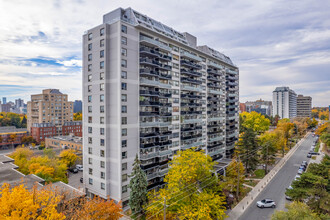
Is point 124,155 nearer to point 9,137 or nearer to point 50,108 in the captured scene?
point 50,108

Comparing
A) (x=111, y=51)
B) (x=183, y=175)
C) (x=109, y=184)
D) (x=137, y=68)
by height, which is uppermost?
(x=111, y=51)

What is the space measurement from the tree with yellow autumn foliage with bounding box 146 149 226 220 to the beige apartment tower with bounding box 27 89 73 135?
89.5 metres

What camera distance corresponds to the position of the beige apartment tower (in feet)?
313

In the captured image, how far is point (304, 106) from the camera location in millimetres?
176875

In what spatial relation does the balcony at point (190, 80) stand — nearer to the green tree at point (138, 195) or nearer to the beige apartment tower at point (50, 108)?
the green tree at point (138, 195)

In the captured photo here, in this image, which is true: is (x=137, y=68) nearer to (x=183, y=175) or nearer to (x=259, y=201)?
(x=183, y=175)

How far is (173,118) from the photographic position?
42938mm

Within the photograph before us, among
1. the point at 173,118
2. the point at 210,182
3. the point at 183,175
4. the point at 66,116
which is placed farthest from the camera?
the point at 66,116

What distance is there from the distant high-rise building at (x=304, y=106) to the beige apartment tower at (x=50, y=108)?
19806 centimetres

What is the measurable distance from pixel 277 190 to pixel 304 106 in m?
177

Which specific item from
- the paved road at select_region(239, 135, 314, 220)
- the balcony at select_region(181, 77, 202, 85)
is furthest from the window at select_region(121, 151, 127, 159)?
the balcony at select_region(181, 77, 202, 85)

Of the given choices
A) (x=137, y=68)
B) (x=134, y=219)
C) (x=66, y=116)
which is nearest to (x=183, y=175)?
(x=134, y=219)

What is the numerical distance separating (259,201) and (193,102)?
87.5ft

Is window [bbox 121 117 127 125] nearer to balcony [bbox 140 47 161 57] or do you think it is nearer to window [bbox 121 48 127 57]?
window [bbox 121 48 127 57]
